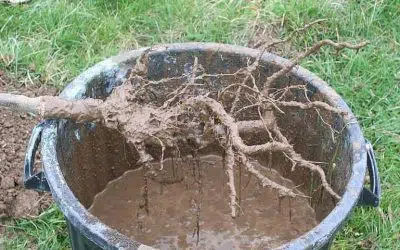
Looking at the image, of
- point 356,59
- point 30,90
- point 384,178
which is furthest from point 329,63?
point 30,90

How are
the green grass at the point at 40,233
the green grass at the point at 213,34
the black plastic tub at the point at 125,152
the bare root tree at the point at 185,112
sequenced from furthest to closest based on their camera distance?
the green grass at the point at 213,34
the green grass at the point at 40,233
the bare root tree at the point at 185,112
the black plastic tub at the point at 125,152

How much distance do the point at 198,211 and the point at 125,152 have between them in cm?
38

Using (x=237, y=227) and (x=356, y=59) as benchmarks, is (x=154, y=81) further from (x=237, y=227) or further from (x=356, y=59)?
(x=356, y=59)

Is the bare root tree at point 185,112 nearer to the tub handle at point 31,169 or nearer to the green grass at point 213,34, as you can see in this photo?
the tub handle at point 31,169

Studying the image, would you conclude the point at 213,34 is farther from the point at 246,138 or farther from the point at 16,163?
the point at 16,163

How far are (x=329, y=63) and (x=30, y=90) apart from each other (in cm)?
130

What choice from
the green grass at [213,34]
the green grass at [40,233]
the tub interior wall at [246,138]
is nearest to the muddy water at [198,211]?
the tub interior wall at [246,138]

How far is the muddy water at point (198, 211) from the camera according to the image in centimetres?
228

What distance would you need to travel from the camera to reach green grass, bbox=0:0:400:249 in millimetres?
2953

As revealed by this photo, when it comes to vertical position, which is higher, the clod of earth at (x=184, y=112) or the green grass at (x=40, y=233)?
the clod of earth at (x=184, y=112)

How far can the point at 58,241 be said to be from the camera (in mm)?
2445

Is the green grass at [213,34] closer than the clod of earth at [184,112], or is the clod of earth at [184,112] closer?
the clod of earth at [184,112]

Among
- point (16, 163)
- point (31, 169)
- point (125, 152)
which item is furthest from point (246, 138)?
point (16, 163)

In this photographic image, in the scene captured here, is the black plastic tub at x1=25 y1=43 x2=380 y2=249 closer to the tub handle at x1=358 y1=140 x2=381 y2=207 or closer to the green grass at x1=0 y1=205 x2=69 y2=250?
the tub handle at x1=358 y1=140 x2=381 y2=207
